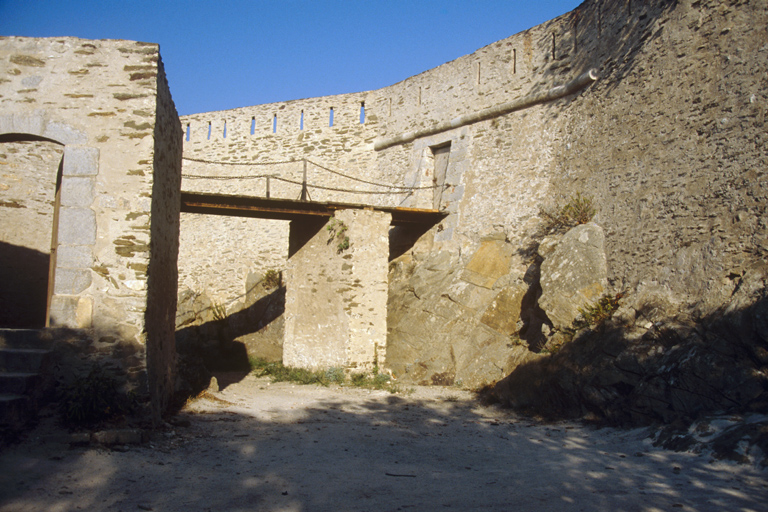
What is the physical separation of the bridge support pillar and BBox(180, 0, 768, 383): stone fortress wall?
0.88 meters

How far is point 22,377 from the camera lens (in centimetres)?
486

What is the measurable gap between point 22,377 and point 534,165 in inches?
390

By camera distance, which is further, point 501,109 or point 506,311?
point 501,109

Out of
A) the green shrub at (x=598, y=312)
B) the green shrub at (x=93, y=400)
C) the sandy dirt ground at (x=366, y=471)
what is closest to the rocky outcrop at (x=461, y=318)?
the green shrub at (x=598, y=312)

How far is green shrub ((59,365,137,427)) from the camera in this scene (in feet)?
16.5

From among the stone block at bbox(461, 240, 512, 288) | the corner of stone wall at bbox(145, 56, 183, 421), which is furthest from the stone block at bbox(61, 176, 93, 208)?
the stone block at bbox(461, 240, 512, 288)

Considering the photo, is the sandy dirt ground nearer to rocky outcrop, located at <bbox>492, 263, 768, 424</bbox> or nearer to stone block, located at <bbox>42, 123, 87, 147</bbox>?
rocky outcrop, located at <bbox>492, 263, 768, 424</bbox>

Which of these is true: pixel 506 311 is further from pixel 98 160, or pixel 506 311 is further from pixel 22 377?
pixel 22 377

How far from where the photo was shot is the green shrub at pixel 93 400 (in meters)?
5.03

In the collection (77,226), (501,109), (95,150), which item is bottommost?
Result: (77,226)

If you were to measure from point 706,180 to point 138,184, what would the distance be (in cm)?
728

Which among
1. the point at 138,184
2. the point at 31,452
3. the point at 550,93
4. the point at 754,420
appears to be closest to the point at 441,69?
the point at 550,93

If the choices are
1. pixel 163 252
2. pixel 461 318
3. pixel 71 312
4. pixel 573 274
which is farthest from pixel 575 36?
pixel 71 312

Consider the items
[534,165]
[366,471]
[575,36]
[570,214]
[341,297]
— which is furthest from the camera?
[534,165]
